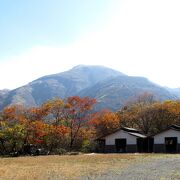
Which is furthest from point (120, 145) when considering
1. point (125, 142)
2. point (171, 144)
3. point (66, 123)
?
point (66, 123)

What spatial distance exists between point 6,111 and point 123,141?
18.4 m

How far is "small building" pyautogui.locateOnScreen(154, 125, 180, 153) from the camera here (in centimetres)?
5375

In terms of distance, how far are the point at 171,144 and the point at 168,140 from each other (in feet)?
2.41

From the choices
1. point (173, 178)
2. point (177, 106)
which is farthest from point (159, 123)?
point (173, 178)

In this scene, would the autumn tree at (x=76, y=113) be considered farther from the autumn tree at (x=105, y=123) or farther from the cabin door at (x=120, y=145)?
the cabin door at (x=120, y=145)

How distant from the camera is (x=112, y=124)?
69.6 meters

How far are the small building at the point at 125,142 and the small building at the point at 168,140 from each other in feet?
10.3

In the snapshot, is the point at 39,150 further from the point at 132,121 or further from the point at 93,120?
the point at 132,121

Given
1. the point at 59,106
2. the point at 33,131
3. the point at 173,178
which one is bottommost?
the point at 173,178

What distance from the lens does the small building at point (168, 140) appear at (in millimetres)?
53750

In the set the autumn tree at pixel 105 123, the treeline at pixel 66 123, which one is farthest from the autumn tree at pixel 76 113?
the autumn tree at pixel 105 123

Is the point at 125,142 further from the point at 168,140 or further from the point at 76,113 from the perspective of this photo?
the point at 76,113

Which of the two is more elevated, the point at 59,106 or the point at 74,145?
the point at 59,106

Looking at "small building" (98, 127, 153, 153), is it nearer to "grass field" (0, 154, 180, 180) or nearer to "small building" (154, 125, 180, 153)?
"small building" (154, 125, 180, 153)
